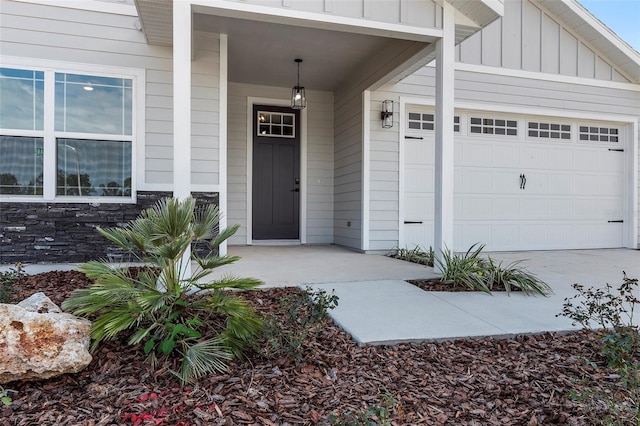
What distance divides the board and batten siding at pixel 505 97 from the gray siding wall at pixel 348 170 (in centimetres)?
25

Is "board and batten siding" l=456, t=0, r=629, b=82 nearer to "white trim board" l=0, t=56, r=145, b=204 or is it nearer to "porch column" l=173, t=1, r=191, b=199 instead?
"porch column" l=173, t=1, r=191, b=199

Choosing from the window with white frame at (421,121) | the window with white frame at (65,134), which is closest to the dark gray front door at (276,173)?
the window with white frame at (421,121)

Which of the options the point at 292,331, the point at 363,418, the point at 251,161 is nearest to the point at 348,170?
the point at 251,161

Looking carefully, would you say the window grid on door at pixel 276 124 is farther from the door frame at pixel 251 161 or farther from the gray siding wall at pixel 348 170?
the gray siding wall at pixel 348 170

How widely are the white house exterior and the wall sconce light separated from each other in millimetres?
143

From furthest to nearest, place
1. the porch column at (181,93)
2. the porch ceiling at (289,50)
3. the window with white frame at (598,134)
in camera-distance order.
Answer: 1. the window with white frame at (598,134)
2. the porch ceiling at (289,50)
3. the porch column at (181,93)

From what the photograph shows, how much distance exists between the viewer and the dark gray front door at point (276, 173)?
269 inches

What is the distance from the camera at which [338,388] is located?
1.84m

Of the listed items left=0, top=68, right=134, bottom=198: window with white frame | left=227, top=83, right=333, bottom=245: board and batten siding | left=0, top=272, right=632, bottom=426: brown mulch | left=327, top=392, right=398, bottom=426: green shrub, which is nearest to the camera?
left=327, top=392, right=398, bottom=426: green shrub

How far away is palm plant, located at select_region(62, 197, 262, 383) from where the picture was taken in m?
1.96

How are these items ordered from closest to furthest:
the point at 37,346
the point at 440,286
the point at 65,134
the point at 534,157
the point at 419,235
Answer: the point at 37,346
the point at 440,286
the point at 65,134
the point at 419,235
the point at 534,157

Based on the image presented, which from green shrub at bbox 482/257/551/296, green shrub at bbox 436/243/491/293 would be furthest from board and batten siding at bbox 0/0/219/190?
green shrub at bbox 482/257/551/296

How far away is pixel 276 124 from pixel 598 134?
18.5 ft

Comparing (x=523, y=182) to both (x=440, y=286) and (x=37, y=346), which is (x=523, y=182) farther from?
(x=37, y=346)
